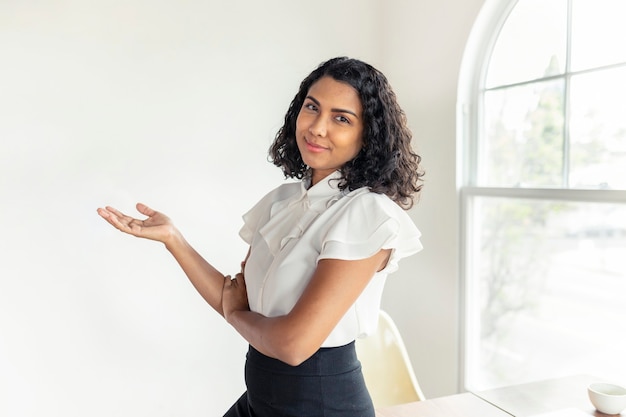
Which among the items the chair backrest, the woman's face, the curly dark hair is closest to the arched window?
the chair backrest

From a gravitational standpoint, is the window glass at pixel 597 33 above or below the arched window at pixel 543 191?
above

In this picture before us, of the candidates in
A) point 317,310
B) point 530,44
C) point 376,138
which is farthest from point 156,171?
point 530,44

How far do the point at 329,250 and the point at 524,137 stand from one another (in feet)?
4.41

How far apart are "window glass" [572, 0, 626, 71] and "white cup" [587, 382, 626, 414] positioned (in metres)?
0.99

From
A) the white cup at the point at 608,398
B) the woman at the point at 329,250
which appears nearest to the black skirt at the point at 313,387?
the woman at the point at 329,250

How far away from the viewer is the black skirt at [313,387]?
1104 mm

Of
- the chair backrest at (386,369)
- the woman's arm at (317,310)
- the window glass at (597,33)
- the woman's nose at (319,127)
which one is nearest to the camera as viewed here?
the woman's arm at (317,310)

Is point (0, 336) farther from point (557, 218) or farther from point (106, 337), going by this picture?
point (557, 218)

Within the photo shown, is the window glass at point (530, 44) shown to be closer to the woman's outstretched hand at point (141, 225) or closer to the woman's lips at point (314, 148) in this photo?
the woman's lips at point (314, 148)

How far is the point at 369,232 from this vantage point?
106 centimetres

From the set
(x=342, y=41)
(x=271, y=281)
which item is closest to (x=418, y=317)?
(x=342, y=41)

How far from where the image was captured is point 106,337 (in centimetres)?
214

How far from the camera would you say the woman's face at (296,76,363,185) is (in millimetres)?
1155

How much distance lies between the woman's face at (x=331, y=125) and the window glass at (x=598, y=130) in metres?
1.02
